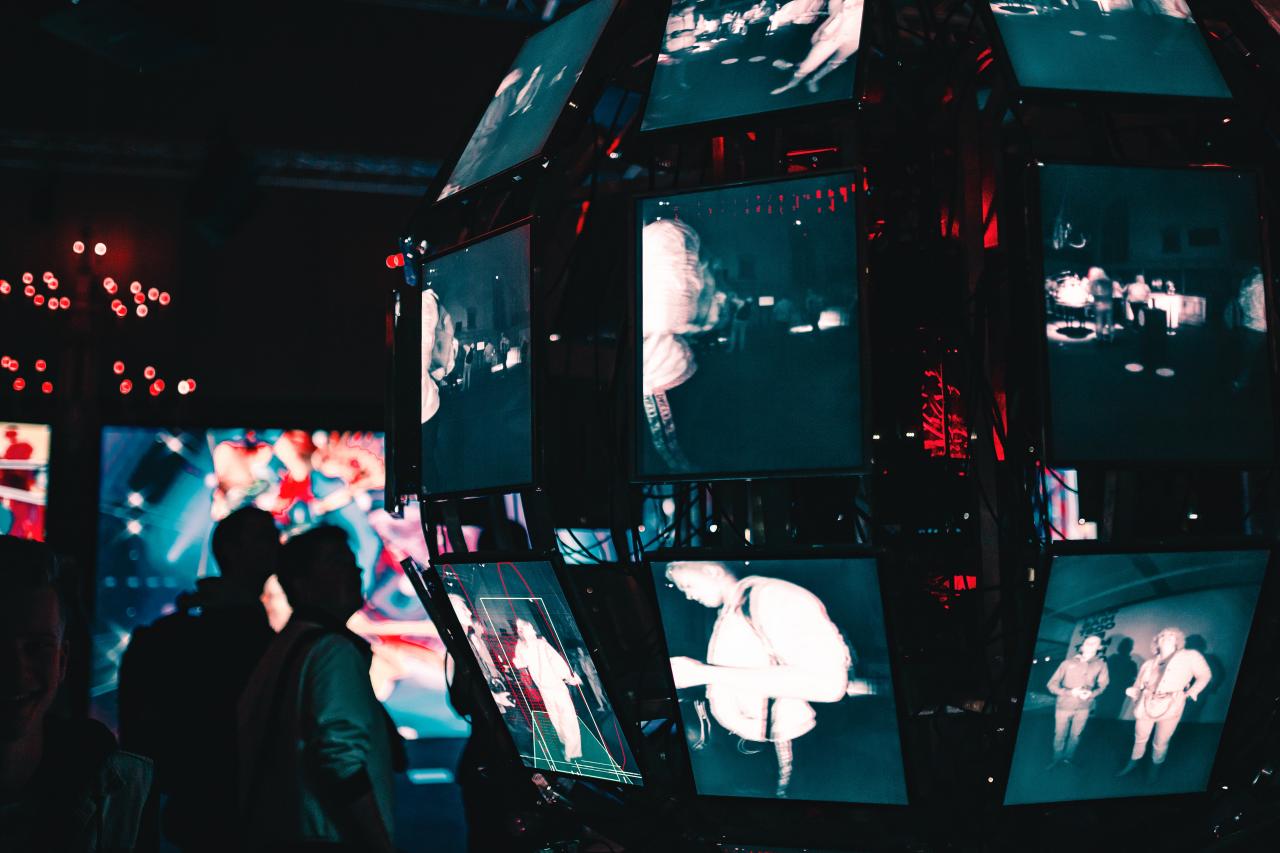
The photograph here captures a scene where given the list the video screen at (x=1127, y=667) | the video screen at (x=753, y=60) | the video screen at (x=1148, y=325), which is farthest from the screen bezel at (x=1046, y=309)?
the video screen at (x=753, y=60)

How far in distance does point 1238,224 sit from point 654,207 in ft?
5.21

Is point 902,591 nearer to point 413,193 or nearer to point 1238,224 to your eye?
point 1238,224

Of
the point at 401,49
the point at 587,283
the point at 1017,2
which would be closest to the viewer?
the point at 1017,2

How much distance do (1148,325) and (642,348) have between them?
1.34m

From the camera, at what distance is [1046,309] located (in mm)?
3090

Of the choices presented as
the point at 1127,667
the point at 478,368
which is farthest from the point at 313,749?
the point at 1127,667

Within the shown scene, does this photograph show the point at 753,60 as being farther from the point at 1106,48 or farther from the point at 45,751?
the point at 45,751

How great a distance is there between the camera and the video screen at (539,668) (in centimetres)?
346

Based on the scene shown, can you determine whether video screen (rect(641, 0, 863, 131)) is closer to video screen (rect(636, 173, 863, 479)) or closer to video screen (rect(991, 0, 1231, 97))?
video screen (rect(636, 173, 863, 479))

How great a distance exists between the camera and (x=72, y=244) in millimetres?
9312

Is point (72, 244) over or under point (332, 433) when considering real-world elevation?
over

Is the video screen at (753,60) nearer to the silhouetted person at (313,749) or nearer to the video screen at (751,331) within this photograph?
the video screen at (751,331)

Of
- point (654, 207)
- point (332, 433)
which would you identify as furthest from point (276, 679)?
point (332, 433)

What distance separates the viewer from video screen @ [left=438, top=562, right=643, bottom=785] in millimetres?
Result: 3461
